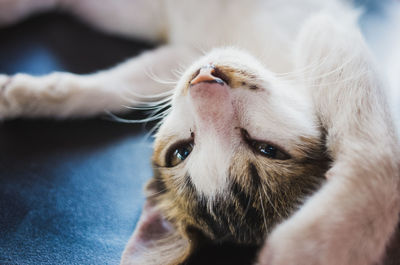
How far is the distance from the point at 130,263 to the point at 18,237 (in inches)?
11.9

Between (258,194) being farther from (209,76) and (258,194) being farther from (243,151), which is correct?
(209,76)

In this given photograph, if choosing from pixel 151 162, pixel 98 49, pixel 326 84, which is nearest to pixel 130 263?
pixel 151 162

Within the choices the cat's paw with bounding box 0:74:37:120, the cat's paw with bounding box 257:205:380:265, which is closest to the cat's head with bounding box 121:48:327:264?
the cat's paw with bounding box 257:205:380:265

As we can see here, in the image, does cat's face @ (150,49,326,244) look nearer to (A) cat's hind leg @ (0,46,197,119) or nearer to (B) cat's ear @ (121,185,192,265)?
(B) cat's ear @ (121,185,192,265)

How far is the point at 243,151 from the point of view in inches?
32.8

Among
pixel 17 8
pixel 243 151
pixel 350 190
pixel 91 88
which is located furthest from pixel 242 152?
pixel 17 8

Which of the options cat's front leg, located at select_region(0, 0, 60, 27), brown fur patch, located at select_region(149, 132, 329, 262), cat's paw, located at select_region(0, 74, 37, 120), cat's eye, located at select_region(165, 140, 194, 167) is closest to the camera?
brown fur patch, located at select_region(149, 132, 329, 262)

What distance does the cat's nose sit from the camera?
817 millimetres

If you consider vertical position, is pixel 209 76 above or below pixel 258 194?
above

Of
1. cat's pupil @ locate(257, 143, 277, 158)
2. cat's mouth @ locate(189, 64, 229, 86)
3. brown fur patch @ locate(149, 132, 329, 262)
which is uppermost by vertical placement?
cat's mouth @ locate(189, 64, 229, 86)

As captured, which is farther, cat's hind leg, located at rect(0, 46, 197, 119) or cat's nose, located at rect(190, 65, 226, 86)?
cat's hind leg, located at rect(0, 46, 197, 119)

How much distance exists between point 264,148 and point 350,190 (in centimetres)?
26

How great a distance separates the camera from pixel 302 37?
3.62 ft

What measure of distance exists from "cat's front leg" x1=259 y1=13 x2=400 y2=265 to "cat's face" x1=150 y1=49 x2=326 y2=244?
82 millimetres
